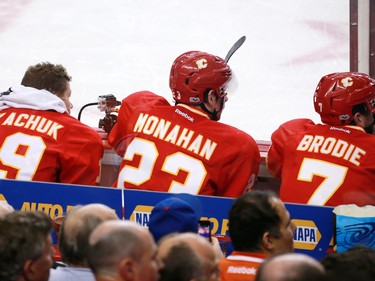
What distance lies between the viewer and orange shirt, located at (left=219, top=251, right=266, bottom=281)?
3.11 m

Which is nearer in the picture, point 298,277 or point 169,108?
point 298,277

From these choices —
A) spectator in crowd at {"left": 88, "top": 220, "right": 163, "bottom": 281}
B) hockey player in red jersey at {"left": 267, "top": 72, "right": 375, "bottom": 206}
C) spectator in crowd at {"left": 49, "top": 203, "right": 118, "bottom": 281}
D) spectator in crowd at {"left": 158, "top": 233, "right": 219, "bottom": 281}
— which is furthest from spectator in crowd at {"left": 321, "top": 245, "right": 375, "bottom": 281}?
hockey player in red jersey at {"left": 267, "top": 72, "right": 375, "bottom": 206}

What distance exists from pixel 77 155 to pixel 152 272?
6.41 ft

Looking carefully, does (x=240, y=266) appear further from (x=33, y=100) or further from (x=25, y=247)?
(x=33, y=100)

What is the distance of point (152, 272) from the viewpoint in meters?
2.64

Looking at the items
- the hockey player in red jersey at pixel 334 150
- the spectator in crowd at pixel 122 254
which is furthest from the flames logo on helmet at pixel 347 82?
the spectator in crowd at pixel 122 254

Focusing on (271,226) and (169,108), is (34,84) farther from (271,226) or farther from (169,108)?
(271,226)

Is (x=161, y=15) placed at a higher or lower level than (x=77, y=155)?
higher

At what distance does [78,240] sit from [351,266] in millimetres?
819

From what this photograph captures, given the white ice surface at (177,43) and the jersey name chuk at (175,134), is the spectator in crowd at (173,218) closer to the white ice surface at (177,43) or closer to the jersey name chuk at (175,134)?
the jersey name chuk at (175,134)

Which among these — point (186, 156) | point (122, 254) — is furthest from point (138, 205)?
point (122, 254)

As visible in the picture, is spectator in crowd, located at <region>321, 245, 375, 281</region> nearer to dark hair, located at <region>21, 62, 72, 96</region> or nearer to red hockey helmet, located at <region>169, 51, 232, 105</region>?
red hockey helmet, located at <region>169, 51, 232, 105</region>

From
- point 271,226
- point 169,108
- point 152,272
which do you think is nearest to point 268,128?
point 169,108

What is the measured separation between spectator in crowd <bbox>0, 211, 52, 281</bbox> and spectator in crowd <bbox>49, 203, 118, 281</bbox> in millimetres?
207
